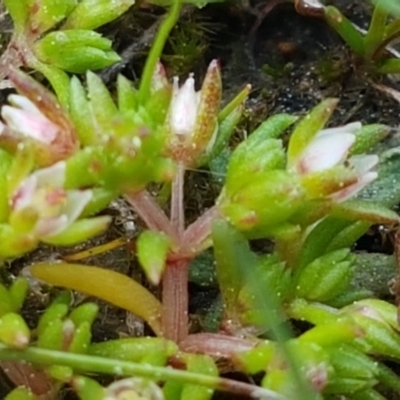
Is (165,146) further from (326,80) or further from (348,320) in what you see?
(326,80)

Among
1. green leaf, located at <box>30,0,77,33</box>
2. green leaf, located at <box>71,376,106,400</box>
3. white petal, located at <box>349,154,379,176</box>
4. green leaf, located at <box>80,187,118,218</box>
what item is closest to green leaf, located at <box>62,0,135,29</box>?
green leaf, located at <box>30,0,77,33</box>

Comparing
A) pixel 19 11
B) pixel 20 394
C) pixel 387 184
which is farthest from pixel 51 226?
pixel 387 184

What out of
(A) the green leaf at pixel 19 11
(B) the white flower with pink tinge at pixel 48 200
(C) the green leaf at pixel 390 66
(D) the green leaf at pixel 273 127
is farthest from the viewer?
(C) the green leaf at pixel 390 66

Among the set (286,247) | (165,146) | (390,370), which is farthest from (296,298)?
(165,146)

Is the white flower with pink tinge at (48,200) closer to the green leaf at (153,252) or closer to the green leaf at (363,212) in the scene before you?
the green leaf at (153,252)

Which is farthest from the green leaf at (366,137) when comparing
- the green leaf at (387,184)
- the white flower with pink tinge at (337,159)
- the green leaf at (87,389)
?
the green leaf at (87,389)

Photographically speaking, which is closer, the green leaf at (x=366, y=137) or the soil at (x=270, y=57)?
the green leaf at (x=366, y=137)

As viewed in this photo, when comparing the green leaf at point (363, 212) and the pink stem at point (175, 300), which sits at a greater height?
the green leaf at point (363, 212)
